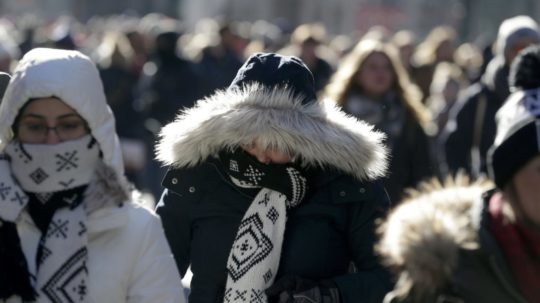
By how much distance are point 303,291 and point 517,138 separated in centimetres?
146

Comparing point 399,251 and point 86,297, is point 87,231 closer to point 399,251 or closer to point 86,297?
point 86,297

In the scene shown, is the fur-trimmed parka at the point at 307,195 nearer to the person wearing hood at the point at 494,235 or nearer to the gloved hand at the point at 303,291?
the gloved hand at the point at 303,291

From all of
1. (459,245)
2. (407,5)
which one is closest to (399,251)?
(459,245)

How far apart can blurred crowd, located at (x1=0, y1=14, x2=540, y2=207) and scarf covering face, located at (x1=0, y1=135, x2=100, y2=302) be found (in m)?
2.78

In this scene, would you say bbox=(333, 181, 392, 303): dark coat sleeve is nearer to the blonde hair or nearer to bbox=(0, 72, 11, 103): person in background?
bbox=(0, 72, 11, 103): person in background

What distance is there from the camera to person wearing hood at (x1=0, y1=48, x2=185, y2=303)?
13.7 feet

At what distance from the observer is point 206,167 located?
496 centimetres

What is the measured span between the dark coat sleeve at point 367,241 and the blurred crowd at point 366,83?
2.01 m

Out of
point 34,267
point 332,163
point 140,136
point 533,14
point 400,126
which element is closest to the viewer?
point 34,267

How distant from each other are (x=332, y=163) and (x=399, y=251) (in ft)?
4.65

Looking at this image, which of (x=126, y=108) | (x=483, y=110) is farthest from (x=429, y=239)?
(x=126, y=108)

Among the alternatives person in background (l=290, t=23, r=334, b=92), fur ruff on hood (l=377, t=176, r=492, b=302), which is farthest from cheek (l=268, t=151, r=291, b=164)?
person in background (l=290, t=23, r=334, b=92)

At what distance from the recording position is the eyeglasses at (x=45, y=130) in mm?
4293

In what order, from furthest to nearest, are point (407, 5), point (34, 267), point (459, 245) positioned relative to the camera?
point (407, 5)
point (34, 267)
point (459, 245)
